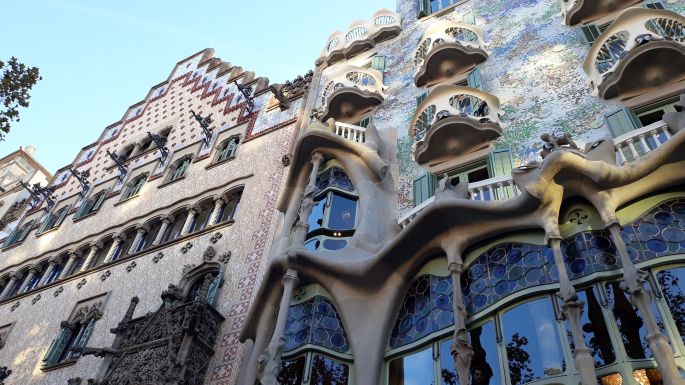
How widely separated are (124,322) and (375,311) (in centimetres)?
616

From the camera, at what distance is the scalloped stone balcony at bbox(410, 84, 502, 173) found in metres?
10.7

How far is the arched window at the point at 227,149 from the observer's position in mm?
16234

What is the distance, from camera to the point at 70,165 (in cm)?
2338

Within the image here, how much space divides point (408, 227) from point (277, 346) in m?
2.60

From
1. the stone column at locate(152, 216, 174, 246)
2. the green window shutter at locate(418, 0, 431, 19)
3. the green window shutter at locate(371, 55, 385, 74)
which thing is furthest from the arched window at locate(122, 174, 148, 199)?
the green window shutter at locate(418, 0, 431, 19)

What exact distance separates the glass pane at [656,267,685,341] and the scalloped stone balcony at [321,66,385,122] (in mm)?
8636

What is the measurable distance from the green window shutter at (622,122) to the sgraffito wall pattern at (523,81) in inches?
6.1

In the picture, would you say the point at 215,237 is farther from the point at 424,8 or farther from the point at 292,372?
the point at 424,8

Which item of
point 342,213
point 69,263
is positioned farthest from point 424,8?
point 69,263

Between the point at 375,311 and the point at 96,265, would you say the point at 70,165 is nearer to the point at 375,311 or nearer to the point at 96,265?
the point at 96,265

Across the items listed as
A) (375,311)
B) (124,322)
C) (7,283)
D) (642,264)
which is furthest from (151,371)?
(7,283)

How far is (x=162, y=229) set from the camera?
1497 centimetres

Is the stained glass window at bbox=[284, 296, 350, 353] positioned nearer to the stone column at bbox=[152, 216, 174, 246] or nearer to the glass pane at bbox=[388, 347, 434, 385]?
the glass pane at bbox=[388, 347, 434, 385]

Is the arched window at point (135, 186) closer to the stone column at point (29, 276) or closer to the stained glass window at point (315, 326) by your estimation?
the stone column at point (29, 276)
